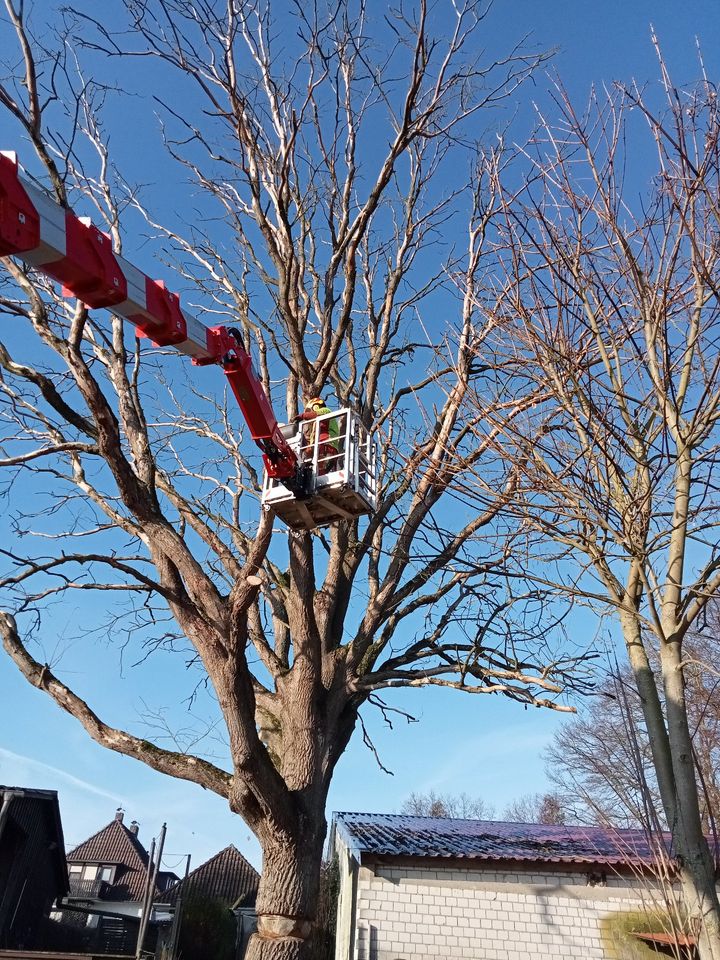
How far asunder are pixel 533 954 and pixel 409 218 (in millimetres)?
10266

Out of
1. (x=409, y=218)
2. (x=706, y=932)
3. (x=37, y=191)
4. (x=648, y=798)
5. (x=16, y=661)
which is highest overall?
(x=409, y=218)

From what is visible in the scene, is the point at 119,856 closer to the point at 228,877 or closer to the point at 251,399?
the point at 228,877

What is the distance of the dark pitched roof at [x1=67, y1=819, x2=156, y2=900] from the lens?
37.7m

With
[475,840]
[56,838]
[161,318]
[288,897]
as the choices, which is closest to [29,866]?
[56,838]

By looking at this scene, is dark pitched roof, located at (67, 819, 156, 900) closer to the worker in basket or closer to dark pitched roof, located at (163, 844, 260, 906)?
dark pitched roof, located at (163, 844, 260, 906)

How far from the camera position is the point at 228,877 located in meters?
35.6

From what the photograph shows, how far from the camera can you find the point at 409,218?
10.1m

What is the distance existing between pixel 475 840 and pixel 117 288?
10.5 meters

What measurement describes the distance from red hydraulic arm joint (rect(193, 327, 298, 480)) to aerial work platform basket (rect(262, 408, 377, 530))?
211 millimetres

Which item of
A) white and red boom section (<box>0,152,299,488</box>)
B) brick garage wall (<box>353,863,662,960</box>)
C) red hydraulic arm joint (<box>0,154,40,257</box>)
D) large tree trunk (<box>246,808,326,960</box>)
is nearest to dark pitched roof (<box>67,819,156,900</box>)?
brick garage wall (<box>353,863,662,960</box>)

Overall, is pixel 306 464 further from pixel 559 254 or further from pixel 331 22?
pixel 331 22

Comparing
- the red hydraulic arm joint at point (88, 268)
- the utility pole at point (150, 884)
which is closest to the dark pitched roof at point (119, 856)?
the utility pole at point (150, 884)

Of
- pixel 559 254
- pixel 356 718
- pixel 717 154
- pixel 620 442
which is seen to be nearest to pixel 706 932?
pixel 620 442

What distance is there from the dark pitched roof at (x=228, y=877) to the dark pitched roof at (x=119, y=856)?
2.15 m
